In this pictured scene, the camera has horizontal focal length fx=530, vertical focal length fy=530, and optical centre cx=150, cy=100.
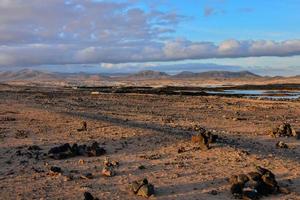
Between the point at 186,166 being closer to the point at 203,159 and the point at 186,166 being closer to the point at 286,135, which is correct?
the point at 203,159

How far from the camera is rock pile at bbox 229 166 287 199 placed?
12.5m

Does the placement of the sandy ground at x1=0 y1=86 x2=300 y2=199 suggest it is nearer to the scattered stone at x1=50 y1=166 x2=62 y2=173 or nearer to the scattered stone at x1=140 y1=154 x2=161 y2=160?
the scattered stone at x1=140 y1=154 x2=161 y2=160

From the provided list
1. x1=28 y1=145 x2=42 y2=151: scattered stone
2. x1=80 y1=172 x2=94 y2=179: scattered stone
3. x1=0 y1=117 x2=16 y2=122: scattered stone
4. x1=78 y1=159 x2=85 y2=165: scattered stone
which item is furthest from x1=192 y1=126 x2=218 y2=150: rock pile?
x1=0 y1=117 x2=16 y2=122: scattered stone

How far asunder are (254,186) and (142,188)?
272 cm

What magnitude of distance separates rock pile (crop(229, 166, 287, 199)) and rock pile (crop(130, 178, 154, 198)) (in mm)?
1968

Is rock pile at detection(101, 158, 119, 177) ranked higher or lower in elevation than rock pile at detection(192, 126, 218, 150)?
lower

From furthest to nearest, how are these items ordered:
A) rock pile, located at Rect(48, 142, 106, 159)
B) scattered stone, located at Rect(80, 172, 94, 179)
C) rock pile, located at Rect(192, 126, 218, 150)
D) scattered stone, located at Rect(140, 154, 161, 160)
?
rock pile, located at Rect(192, 126, 218, 150) < rock pile, located at Rect(48, 142, 106, 159) < scattered stone, located at Rect(140, 154, 161, 160) < scattered stone, located at Rect(80, 172, 94, 179)

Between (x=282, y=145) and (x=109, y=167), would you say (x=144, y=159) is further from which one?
(x=282, y=145)

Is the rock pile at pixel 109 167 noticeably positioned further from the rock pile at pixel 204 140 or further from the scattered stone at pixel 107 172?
the rock pile at pixel 204 140

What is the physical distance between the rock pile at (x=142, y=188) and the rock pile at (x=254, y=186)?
197 cm

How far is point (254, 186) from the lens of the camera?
12.9 metres

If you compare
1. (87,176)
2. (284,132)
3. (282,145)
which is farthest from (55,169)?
(284,132)

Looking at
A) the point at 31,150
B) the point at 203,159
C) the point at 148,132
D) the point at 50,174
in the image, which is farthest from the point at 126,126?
the point at 50,174

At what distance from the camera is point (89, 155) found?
687 inches
